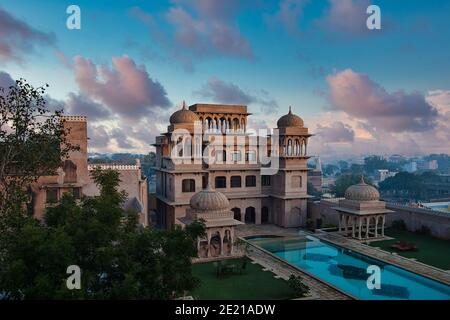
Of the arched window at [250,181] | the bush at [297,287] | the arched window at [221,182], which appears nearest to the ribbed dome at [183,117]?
the arched window at [221,182]

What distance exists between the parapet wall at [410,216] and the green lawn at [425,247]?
2.43 ft

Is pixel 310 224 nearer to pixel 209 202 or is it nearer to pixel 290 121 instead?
pixel 290 121

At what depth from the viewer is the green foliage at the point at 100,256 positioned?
9133 millimetres

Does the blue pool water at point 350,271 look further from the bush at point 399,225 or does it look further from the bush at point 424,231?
the bush at point 424,231

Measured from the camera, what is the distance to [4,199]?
51.1 ft

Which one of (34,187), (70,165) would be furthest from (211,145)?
(34,187)

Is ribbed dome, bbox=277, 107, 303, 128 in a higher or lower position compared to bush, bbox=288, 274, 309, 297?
higher

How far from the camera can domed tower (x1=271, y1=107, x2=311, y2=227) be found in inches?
1338

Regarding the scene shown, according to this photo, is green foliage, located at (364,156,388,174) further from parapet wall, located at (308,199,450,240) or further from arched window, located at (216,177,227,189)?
arched window, located at (216,177,227,189)

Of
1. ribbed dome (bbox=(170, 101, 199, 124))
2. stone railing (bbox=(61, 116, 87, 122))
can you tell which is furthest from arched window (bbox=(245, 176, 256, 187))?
stone railing (bbox=(61, 116, 87, 122))

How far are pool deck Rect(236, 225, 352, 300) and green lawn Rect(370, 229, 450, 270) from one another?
7886 mm

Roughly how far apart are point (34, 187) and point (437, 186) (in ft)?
326

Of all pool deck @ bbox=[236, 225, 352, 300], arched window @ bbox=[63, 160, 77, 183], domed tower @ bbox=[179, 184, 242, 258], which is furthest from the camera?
arched window @ bbox=[63, 160, 77, 183]

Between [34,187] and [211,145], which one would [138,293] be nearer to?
[34,187]
